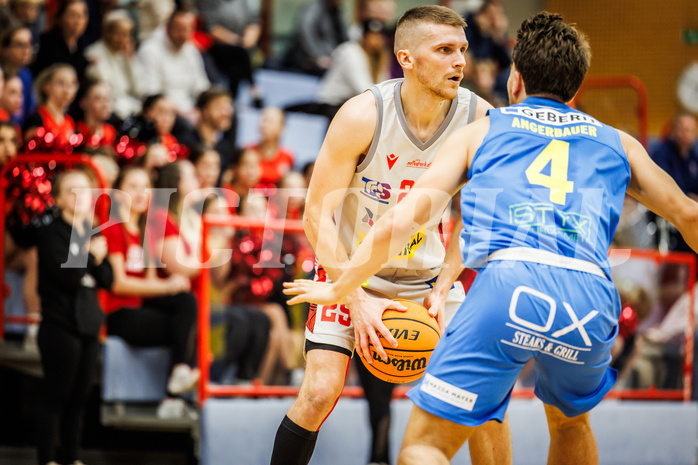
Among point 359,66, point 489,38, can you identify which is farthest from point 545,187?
point 489,38

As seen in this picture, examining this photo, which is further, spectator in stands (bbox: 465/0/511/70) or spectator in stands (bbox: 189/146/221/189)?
spectator in stands (bbox: 465/0/511/70)

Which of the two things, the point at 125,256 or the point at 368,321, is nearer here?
the point at 368,321

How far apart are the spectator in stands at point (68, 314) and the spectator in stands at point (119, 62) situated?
2453 mm

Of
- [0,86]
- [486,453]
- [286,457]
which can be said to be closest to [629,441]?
[486,453]

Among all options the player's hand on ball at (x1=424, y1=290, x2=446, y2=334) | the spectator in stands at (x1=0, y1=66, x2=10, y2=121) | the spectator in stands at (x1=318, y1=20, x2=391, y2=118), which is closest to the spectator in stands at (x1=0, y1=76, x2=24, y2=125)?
the spectator in stands at (x1=0, y1=66, x2=10, y2=121)

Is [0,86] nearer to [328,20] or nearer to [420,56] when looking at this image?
[420,56]

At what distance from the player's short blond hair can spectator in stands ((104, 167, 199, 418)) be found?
255cm

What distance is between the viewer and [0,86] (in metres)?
6.02

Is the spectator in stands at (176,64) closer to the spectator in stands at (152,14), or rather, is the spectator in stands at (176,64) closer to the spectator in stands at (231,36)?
the spectator in stands at (152,14)

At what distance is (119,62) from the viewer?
7.54 metres

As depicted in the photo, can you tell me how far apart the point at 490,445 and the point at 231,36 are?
266 inches

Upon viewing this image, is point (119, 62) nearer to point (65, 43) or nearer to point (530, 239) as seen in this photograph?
point (65, 43)

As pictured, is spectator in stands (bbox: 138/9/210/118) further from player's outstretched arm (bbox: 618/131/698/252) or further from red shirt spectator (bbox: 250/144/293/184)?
player's outstretched arm (bbox: 618/131/698/252)

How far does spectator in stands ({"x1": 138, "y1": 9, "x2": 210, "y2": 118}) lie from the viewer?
25.6ft
